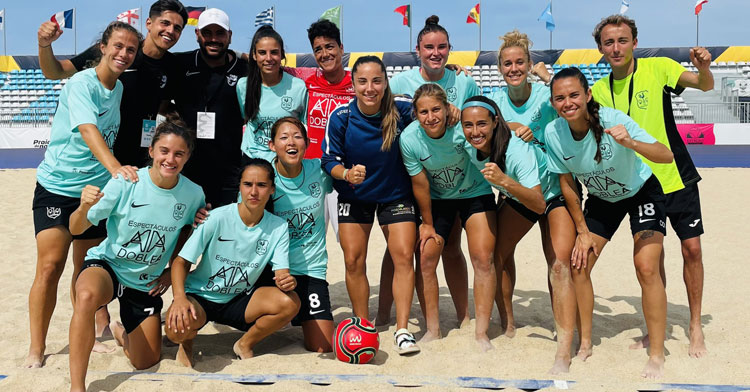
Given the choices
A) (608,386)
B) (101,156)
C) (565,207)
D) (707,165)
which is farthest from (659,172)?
(707,165)

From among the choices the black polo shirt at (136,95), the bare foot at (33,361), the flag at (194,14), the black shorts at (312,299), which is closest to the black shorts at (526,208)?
the black shorts at (312,299)

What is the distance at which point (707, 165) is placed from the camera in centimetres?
1691

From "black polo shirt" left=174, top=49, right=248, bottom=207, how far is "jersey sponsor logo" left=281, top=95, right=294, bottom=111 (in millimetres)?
341

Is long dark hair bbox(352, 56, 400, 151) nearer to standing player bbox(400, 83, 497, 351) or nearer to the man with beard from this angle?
standing player bbox(400, 83, 497, 351)

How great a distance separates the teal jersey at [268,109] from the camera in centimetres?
423

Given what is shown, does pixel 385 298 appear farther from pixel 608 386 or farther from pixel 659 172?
pixel 659 172

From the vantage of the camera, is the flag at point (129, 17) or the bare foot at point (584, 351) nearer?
the bare foot at point (584, 351)

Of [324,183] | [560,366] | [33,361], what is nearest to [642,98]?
[560,366]

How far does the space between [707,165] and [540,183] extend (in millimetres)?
15363

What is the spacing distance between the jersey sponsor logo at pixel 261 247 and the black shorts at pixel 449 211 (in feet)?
3.98

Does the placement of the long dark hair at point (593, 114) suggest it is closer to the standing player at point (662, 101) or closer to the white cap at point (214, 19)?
the standing player at point (662, 101)

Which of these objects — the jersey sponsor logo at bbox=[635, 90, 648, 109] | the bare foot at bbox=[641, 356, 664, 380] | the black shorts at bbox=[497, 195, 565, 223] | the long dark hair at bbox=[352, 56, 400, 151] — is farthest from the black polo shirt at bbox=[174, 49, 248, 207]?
the bare foot at bbox=[641, 356, 664, 380]

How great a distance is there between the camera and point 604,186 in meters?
3.78

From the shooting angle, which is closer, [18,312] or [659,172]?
[659,172]
